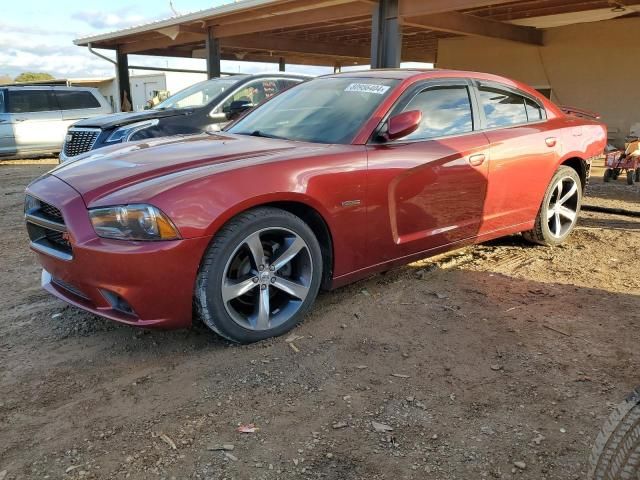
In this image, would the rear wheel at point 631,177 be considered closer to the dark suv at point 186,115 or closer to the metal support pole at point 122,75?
the dark suv at point 186,115

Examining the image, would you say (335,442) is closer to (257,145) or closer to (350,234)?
(350,234)

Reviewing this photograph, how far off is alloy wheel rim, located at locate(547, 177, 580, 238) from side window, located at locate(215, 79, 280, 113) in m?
4.15

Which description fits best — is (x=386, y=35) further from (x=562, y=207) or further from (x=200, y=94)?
(x=562, y=207)

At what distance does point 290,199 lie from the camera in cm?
313

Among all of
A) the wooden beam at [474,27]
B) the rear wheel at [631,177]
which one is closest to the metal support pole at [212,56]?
the wooden beam at [474,27]

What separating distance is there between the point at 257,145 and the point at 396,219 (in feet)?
3.42

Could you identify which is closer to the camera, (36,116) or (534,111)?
(534,111)

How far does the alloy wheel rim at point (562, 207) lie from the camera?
5.04 metres

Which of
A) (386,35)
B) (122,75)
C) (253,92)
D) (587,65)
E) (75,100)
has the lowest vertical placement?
(75,100)

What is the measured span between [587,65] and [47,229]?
1338 cm

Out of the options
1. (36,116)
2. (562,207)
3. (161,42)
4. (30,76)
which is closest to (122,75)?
(161,42)

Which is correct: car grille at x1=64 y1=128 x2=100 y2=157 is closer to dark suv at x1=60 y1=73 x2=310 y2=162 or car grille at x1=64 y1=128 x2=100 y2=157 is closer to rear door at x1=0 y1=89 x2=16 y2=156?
dark suv at x1=60 y1=73 x2=310 y2=162

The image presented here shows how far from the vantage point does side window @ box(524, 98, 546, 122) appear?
4.80 m

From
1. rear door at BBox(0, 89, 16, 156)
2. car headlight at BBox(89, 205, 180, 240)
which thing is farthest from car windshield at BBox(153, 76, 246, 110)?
rear door at BBox(0, 89, 16, 156)
